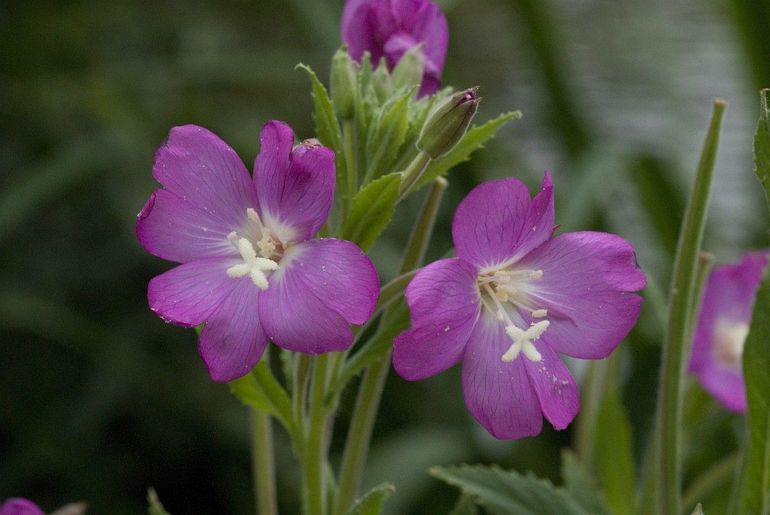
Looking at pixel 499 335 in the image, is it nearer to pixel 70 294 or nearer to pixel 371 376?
pixel 371 376

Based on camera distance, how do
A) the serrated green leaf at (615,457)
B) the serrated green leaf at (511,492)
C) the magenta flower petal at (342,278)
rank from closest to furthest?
the magenta flower petal at (342,278), the serrated green leaf at (511,492), the serrated green leaf at (615,457)

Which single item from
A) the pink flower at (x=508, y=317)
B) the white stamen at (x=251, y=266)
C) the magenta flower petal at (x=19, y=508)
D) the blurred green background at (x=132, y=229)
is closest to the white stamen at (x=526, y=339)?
the pink flower at (x=508, y=317)

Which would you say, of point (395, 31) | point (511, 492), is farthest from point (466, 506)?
point (395, 31)

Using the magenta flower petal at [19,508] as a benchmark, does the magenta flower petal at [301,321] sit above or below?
above

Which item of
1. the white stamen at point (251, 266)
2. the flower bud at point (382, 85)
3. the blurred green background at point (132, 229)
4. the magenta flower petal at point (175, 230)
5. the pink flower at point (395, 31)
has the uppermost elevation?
the pink flower at point (395, 31)

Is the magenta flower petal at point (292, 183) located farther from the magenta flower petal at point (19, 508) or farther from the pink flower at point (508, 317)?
the magenta flower petal at point (19, 508)

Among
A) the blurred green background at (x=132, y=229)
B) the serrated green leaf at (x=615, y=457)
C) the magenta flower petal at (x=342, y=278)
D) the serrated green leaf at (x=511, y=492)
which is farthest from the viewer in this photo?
the blurred green background at (x=132, y=229)

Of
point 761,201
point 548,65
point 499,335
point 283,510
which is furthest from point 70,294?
point 499,335
